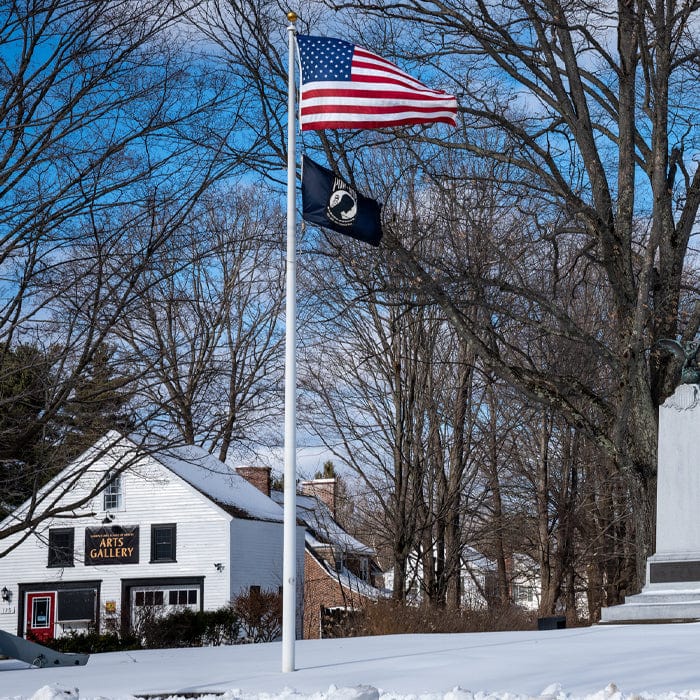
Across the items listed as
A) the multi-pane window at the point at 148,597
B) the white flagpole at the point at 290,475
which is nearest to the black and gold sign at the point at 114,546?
the multi-pane window at the point at 148,597

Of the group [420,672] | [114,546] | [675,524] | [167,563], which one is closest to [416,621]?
[675,524]

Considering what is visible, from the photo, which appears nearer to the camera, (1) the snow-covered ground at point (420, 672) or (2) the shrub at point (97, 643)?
(1) the snow-covered ground at point (420, 672)

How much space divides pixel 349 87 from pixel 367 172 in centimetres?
1190

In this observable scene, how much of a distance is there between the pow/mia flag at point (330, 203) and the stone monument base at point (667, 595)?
5.63m

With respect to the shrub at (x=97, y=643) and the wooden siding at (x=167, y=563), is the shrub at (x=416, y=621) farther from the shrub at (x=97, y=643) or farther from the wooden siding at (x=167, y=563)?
the wooden siding at (x=167, y=563)

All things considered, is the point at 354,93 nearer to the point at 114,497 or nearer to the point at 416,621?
the point at 416,621

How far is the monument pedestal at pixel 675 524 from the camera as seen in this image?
1255 cm

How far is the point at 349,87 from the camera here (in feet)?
35.9

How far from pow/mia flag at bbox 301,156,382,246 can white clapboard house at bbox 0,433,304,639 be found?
24160 mm

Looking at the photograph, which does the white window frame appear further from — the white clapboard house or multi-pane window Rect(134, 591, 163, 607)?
multi-pane window Rect(134, 591, 163, 607)

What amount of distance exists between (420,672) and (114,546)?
29088mm

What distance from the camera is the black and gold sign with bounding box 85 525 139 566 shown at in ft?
116

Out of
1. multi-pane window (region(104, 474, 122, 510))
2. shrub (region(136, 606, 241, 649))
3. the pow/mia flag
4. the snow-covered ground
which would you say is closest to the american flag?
the pow/mia flag

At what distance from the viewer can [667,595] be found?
1257 cm
